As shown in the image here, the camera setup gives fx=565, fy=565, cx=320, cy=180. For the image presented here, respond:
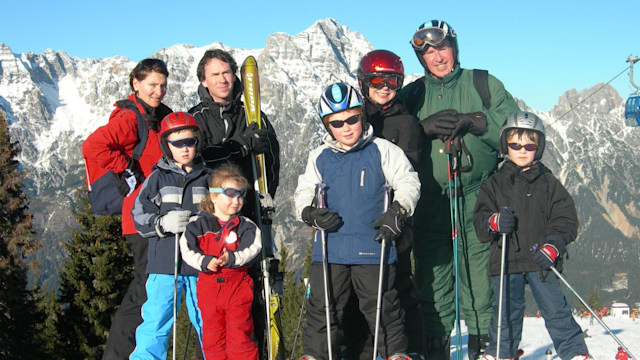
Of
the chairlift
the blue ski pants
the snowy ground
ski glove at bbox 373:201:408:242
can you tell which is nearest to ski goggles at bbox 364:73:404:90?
ski glove at bbox 373:201:408:242

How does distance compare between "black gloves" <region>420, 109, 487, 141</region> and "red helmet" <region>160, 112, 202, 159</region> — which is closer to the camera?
"red helmet" <region>160, 112, 202, 159</region>

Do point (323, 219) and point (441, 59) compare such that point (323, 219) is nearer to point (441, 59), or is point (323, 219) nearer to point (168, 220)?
point (168, 220)

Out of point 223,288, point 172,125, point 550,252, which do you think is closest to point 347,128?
point 172,125

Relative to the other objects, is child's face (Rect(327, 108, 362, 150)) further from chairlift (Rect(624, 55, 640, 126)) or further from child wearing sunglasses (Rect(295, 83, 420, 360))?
chairlift (Rect(624, 55, 640, 126))

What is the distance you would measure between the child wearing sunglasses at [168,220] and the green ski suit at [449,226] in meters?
2.74

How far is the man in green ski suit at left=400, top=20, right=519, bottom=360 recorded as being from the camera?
6695 mm

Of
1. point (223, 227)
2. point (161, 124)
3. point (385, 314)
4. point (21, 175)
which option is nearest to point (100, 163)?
point (161, 124)

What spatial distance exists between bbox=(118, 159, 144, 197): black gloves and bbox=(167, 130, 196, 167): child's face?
1.54 ft

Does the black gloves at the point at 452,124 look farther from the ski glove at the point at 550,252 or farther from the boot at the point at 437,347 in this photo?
the boot at the point at 437,347

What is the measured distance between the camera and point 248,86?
22.4 feet

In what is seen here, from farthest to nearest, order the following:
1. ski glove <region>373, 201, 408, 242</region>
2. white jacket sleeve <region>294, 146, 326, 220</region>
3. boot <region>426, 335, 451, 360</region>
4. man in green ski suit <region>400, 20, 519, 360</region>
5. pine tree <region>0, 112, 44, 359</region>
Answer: pine tree <region>0, 112, 44, 359</region> < boot <region>426, 335, 451, 360</region> < man in green ski suit <region>400, 20, 519, 360</region> < white jacket sleeve <region>294, 146, 326, 220</region> < ski glove <region>373, 201, 408, 242</region>

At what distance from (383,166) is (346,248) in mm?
877

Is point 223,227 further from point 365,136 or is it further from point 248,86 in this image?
point 248,86

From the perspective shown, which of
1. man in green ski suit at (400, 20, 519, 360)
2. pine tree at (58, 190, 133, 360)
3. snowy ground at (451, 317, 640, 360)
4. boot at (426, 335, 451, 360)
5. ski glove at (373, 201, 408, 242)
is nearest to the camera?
ski glove at (373, 201, 408, 242)
